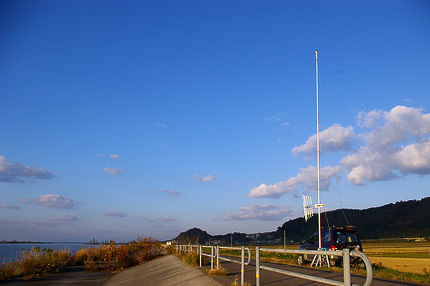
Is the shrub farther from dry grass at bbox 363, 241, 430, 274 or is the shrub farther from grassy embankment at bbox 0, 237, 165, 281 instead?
dry grass at bbox 363, 241, 430, 274

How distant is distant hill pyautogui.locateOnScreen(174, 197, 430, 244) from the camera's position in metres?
119

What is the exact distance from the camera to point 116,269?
2700 cm

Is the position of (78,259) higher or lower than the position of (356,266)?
lower

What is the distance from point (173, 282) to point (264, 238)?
16122cm

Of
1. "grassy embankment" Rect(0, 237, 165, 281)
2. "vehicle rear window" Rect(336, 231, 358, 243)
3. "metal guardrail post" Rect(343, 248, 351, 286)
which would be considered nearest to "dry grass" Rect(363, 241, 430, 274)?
"vehicle rear window" Rect(336, 231, 358, 243)

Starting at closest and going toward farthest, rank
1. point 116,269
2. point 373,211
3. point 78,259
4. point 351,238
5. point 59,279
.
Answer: point 351,238, point 59,279, point 116,269, point 78,259, point 373,211

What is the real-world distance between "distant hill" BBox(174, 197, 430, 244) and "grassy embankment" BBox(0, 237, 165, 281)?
7315cm

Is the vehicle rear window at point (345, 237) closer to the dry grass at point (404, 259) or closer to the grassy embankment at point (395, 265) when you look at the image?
the grassy embankment at point (395, 265)

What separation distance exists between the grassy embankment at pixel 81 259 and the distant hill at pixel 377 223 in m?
73.2

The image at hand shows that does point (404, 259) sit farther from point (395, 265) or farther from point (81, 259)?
point (81, 259)

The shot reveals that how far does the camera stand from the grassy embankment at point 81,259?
2192 cm

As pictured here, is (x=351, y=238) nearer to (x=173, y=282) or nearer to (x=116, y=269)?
(x=173, y=282)

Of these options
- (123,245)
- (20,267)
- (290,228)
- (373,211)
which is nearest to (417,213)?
(373,211)

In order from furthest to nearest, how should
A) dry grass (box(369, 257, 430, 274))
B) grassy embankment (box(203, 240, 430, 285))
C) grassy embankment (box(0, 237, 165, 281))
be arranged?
grassy embankment (box(0, 237, 165, 281))
dry grass (box(369, 257, 430, 274))
grassy embankment (box(203, 240, 430, 285))
